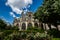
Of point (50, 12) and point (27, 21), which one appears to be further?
point (27, 21)

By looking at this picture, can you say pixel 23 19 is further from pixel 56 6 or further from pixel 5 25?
pixel 56 6

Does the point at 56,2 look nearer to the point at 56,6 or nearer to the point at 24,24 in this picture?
the point at 56,6

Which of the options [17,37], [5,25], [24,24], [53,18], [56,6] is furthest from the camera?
[24,24]

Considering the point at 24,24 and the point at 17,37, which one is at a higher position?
the point at 24,24

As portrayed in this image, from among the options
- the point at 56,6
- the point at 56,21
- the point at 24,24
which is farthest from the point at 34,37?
the point at 24,24

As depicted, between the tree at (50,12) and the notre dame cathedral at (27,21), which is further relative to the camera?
the notre dame cathedral at (27,21)

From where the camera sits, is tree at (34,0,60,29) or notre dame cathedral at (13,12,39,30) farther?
notre dame cathedral at (13,12,39,30)

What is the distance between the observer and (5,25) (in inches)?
2421

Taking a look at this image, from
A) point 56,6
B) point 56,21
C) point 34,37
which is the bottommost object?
point 34,37

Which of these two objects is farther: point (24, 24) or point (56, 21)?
point (24, 24)

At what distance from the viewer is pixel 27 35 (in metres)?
28.0

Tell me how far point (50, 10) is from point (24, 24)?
3098 cm

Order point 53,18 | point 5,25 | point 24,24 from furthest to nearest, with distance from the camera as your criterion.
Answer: point 24,24
point 5,25
point 53,18

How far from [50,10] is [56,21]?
460 centimetres
